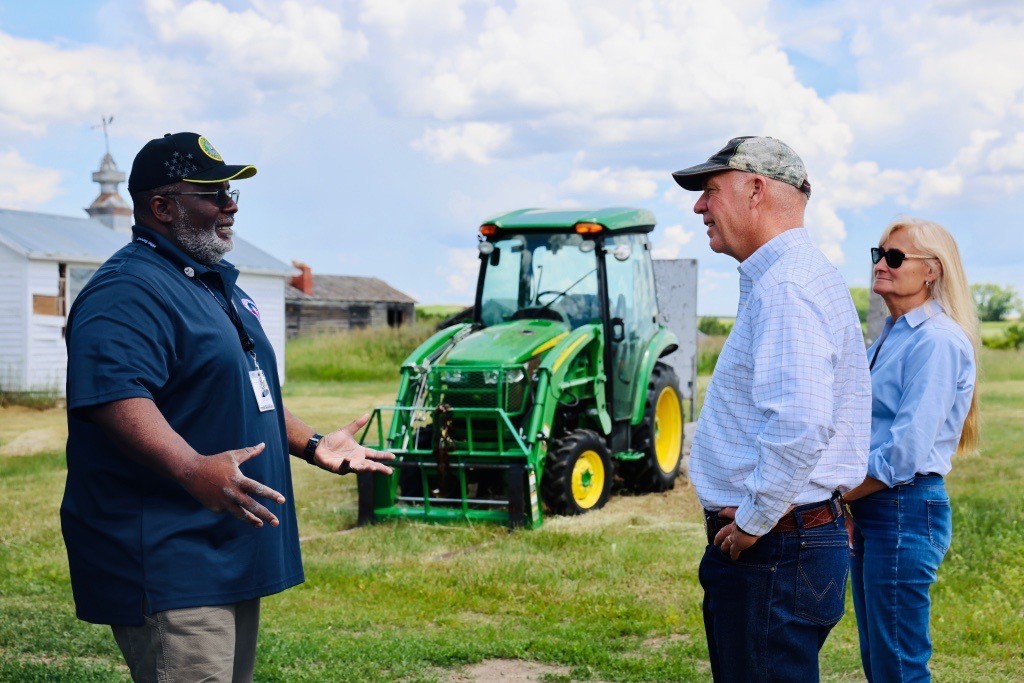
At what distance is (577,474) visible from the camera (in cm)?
935

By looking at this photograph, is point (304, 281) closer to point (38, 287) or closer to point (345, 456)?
point (38, 287)

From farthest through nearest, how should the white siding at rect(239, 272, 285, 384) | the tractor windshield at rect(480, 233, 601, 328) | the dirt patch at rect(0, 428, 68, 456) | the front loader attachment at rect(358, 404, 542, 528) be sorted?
the white siding at rect(239, 272, 285, 384) → the dirt patch at rect(0, 428, 68, 456) → the tractor windshield at rect(480, 233, 601, 328) → the front loader attachment at rect(358, 404, 542, 528)

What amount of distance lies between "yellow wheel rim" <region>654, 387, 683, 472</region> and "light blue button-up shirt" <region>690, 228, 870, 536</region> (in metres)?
8.44

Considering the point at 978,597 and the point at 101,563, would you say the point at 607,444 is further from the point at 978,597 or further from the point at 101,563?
the point at 101,563

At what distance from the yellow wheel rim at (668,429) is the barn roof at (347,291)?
85.0 feet

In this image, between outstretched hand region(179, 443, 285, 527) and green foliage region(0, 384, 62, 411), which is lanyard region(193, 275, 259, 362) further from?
green foliage region(0, 384, 62, 411)

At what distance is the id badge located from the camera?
3135 millimetres

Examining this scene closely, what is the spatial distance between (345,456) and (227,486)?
2.10 feet

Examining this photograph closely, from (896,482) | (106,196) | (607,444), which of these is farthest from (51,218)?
(896,482)

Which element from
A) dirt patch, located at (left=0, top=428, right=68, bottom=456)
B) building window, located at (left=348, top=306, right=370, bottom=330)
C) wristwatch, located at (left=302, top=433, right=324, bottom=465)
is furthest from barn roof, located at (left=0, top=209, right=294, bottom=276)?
wristwatch, located at (left=302, top=433, right=324, bottom=465)

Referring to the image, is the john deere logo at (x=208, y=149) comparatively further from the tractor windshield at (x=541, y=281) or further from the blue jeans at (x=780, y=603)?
the tractor windshield at (x=541, y=281)

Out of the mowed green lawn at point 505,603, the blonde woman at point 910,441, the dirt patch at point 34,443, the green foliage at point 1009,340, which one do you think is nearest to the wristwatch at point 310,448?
the blonde woman at point 910,441

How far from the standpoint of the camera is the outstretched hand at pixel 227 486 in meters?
2.67

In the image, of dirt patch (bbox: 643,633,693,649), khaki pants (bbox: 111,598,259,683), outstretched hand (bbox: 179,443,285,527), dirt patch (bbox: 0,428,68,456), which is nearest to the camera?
outstretched hand (bbox: 179,443,285,527)
